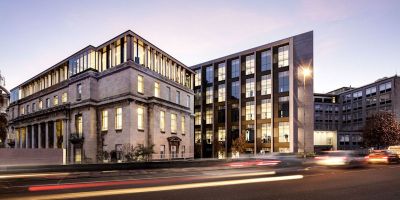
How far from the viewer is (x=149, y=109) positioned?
142 feet

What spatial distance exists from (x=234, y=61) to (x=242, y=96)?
27.9 ft

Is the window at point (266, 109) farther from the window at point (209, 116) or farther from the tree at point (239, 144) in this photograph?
the window at point (209, 116)

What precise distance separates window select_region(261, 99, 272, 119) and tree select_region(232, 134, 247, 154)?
6105mm

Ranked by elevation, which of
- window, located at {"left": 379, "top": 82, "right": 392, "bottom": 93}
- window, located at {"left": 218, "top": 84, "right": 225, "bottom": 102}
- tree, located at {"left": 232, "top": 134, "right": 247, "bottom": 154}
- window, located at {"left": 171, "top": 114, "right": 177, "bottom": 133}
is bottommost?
tree, located at {"left": 232, "top": 134, "right": 247, "bottom": 154}

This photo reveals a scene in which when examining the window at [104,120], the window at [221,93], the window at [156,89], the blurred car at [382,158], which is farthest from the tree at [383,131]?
the window at [104,120]

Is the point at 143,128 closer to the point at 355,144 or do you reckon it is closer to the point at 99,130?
the point at 99,130

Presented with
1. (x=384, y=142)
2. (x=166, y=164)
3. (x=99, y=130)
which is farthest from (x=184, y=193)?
(x=384, y=142)

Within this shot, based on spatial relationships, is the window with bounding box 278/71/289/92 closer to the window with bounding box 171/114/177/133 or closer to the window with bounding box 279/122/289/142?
the window with bounding box 279/122/289/142

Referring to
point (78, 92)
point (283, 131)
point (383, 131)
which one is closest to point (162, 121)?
point (78, 92)

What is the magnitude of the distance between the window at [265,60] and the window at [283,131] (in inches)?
472

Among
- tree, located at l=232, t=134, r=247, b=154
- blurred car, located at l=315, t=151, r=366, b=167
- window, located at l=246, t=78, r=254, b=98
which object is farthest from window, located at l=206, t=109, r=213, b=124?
blurred car, located at l=315, t=151, r=366, b=167

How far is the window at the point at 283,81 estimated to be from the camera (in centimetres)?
6250

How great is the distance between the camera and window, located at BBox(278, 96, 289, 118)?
204ft

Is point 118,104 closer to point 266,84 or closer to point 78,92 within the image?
point 78,92
